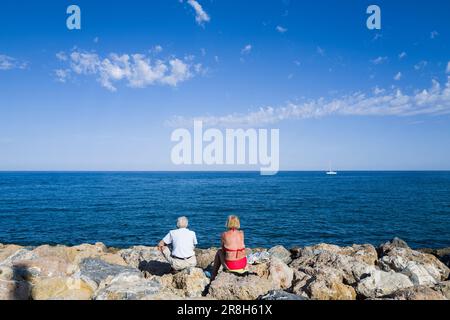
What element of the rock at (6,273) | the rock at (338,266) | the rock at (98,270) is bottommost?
the rock at (338,266)

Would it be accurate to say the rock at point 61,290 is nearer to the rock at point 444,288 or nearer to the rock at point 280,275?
the rock at point 280,275

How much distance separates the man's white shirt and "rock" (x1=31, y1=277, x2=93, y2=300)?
252 centimetres

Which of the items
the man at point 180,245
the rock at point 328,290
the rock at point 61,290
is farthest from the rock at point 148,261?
the rock at point 328,290

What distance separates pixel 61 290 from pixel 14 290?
1.03 metres

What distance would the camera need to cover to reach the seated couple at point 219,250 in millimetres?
7852

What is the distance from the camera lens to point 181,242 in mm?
8789

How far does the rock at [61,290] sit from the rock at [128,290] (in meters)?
0.32

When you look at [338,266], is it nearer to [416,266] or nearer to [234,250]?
[416,266]

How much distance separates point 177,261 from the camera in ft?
29.1

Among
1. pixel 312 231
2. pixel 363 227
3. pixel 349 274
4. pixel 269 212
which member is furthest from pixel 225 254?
pixel 269 212

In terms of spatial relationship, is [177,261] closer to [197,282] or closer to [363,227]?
[197,282]

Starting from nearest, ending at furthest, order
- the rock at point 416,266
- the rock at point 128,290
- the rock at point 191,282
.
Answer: the rock at point 128,290 < the rock at point 191,282 < the rock at point 416,266

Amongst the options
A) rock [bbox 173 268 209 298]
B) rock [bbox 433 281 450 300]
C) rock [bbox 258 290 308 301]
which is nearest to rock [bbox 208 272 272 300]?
rock [bbox 258 290 308 301]

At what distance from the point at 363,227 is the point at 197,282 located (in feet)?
90.3
